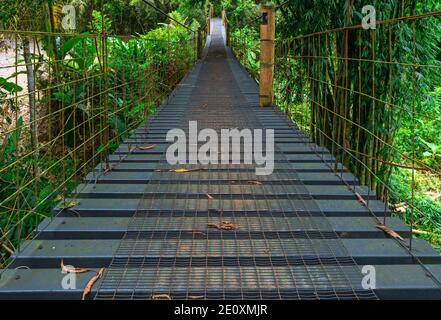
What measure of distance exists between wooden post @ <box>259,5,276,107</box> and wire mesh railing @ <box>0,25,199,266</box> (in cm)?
121

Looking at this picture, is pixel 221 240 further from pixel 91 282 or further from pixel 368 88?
pixel 368 88

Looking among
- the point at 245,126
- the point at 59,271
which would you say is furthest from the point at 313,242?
the point at 245,126

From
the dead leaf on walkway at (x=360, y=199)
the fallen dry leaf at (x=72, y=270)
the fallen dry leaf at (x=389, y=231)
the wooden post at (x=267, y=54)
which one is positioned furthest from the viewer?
the wooden post at (x=267, y=54)

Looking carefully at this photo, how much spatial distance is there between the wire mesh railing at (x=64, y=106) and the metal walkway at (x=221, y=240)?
19 centimetres

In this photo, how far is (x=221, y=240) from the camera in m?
2.14

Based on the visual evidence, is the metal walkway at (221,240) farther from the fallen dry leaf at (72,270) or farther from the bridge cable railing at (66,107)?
the bridge cable railing at (66,107)

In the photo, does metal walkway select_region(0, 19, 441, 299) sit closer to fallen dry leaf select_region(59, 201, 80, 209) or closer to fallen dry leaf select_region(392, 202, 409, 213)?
fallen dry leaf select_region(59, 201, 80, 209)

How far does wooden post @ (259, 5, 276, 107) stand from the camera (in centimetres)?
575

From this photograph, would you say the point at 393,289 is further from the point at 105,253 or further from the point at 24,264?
the point at 24,264

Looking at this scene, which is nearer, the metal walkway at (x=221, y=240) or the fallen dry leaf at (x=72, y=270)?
the metal walkway at (x=221, y=240)

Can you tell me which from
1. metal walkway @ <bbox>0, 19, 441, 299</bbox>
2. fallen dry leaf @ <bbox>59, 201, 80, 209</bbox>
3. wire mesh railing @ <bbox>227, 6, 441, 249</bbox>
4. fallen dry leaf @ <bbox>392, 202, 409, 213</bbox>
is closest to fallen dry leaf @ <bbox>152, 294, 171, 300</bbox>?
metal walkway @ <bbox>0, 19, 441, 299</bbox>

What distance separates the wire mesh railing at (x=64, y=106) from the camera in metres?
2.35

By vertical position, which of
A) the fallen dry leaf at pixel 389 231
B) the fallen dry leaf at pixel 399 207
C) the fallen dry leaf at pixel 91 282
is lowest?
the fallen dry leaf at pixel 399 207

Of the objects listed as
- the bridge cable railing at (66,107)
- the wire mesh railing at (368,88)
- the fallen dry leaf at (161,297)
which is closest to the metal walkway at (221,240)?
the fallen dry leaf at (161,297)
